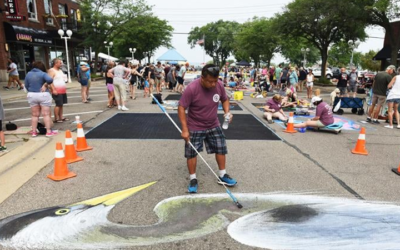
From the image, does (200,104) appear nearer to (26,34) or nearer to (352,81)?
(352,81)

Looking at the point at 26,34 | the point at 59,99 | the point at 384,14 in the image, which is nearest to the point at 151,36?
the point at 26,34

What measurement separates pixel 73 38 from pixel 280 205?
95.2 ft

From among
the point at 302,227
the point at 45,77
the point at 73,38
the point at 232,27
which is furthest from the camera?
the point at 232,27

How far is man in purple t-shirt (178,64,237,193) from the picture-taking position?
354 centimetres

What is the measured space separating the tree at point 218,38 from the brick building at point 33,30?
2280 inches

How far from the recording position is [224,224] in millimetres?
3029

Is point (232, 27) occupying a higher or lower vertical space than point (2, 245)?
higher

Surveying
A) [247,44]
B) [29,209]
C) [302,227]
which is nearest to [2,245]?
[29,209]

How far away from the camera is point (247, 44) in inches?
1708

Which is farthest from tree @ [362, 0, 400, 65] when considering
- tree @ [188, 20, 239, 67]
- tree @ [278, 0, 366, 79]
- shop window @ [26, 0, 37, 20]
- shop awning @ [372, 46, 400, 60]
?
tree @ [188, 20, 239, 67]

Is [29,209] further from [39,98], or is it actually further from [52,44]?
[52,44]

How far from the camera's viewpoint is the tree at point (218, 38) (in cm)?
8394

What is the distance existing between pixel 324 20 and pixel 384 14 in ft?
12.3

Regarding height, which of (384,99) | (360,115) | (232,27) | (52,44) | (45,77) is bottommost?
(360,115)
